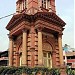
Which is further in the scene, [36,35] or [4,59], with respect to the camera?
[4,59]

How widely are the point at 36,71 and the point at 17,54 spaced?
15.8 feet

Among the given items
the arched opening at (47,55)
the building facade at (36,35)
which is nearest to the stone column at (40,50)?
the building facade at (36,35)

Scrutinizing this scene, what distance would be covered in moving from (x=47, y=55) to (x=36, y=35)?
9.11 ft

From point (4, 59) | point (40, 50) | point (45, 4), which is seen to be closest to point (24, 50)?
point (40, 50)

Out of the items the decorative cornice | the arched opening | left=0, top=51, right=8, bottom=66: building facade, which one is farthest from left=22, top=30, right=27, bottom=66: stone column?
left=0, top=51, right=8, bottom=66: building facade

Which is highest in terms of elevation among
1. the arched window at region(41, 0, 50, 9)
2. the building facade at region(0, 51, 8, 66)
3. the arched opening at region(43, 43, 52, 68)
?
the arched window at region(41, 0, 50, 9)

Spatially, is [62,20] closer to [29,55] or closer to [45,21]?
[45,21]

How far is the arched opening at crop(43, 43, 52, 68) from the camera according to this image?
20.8m

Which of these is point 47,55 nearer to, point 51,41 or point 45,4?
point 51,41

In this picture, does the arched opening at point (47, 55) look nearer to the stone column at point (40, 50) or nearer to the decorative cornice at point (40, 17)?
the stone column at point (40, 50)

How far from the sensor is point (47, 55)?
21.2 meters

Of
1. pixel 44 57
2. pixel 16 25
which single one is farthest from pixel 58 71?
pixel 16 25

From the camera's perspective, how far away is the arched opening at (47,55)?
20844 mm

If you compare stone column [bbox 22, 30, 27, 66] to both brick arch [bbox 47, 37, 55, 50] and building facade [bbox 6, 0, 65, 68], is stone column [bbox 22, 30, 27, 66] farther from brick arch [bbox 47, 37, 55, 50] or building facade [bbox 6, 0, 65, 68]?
brick arch [bbox 47, 37, 55, 50]
